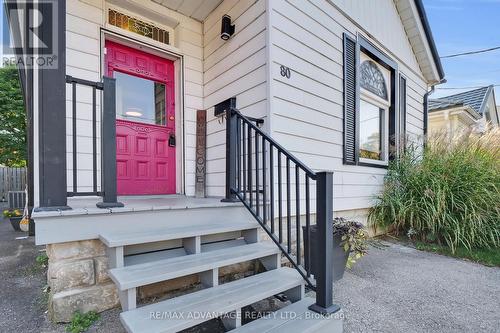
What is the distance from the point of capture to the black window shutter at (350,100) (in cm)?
371

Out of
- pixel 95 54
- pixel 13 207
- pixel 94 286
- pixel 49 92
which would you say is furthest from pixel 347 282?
pixel 13 207

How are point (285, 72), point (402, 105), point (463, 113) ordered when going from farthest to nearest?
point (463, 113)
point (402, 105)
point (285, 72)

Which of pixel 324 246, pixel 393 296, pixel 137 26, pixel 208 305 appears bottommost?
pixel 393 296

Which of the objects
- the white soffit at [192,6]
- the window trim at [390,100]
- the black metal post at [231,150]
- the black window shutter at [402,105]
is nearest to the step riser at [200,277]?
the black metal post at [231,150]

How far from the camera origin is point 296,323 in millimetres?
1517

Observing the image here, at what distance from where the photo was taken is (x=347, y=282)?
2.54 meters

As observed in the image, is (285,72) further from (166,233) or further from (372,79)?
(372,79)

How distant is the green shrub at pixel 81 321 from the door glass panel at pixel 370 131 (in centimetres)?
378

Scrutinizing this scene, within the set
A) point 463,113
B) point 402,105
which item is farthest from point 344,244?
point 463,113

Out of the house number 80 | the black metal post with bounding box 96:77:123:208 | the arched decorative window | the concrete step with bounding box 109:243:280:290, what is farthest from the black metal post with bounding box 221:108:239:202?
the arched decorative window

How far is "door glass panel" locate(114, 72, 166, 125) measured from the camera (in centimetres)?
325

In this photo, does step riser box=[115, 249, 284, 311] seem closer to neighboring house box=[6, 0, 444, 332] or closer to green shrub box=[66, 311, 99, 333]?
neighboring house box=[6, 0, 444, 332]

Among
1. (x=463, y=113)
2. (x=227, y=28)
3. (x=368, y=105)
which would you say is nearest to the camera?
(x=227, y=28)

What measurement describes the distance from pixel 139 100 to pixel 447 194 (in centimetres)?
429
